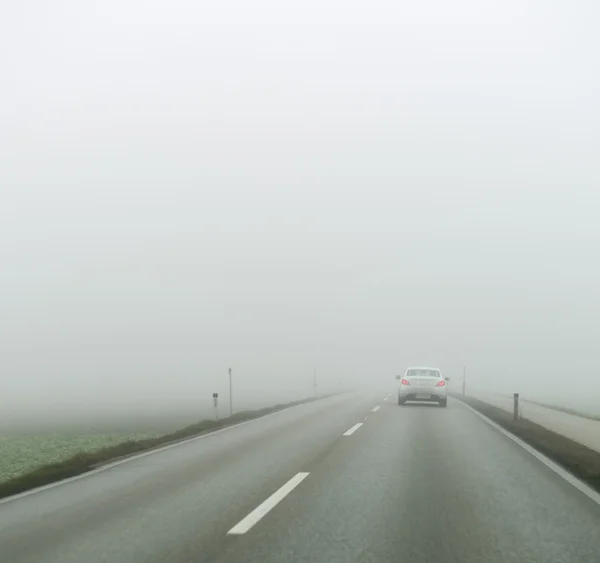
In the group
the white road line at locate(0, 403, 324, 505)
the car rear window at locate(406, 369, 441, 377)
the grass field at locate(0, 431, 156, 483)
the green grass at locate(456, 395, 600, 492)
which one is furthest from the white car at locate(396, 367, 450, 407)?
the grass field at locate(0, 431, 156, 483)

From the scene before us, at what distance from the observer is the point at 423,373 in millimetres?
29641

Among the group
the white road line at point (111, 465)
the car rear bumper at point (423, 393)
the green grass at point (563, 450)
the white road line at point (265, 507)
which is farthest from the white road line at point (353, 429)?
the car rear bumper at point (423, 393)

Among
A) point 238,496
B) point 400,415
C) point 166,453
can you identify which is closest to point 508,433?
point 400,415

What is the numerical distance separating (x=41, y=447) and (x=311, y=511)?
1212 cm

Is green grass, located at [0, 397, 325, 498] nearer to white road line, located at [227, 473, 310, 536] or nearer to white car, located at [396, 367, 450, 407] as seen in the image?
white road line, located at [227, 473, 310, 536]

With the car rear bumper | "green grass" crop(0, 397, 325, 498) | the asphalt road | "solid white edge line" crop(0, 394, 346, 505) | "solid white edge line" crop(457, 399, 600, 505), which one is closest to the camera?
the asphalt road

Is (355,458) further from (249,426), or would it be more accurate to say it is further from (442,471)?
(249,426)

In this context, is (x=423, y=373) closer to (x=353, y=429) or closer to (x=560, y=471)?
(x=353, y=429)

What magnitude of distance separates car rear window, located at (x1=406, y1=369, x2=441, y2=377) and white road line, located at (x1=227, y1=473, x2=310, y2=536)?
782 inches

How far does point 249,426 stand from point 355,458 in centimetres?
778

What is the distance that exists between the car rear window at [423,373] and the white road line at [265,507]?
19.9 metres

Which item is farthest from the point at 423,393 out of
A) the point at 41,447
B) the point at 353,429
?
the point at 41,447

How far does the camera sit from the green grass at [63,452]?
10.3 meters

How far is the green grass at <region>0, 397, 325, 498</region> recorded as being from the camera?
1030 centimetres
